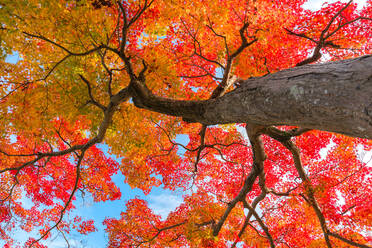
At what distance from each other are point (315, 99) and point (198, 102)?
2382mm

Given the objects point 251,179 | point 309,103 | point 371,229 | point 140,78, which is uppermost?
point 140,78

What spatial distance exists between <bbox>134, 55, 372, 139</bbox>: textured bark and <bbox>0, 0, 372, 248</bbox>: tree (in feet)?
0.04

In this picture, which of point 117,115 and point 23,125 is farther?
point 117,115

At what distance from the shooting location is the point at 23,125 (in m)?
6.57

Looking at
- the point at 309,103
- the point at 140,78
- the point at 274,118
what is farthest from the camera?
the point at 140,78

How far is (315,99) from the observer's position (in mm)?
2025

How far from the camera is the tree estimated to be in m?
2.71

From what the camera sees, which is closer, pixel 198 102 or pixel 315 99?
pixel 315 99

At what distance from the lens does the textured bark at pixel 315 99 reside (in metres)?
1.74

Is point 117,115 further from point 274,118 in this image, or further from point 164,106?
point 274,118

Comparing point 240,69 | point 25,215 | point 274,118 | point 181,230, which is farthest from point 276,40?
point 25,215

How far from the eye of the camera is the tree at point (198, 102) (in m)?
2.71

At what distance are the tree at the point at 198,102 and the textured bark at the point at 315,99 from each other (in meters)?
0.01

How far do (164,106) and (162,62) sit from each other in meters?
2.24
